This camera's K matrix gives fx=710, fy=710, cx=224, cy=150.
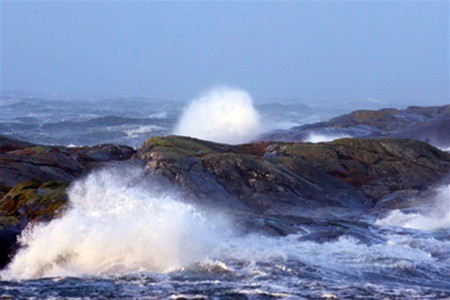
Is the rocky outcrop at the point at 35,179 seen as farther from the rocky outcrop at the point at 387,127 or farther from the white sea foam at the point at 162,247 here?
the rocky outcrop at the point at 387,127

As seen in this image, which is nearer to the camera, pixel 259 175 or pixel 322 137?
pixel 259 175

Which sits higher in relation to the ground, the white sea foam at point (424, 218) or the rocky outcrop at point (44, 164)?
the rocky outcrop at point (44, 164)

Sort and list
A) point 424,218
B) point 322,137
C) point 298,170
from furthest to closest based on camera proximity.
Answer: point 322,137
point 298,170
point 424,218

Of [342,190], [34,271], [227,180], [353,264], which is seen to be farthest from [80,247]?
[342,190]

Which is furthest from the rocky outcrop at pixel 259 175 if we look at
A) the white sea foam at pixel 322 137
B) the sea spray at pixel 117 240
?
the white sea foam at pixel 322 137

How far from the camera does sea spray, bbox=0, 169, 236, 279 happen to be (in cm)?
1238

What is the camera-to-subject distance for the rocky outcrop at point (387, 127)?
110ft

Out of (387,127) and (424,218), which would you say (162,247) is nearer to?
(424,218)

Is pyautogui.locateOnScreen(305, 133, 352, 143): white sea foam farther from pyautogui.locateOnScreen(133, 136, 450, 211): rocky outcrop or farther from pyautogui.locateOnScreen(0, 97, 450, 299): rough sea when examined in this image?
pyautogui.locateOnScreen(0, 97, 450, 299): rough sea

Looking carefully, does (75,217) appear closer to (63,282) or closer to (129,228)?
(129,228)

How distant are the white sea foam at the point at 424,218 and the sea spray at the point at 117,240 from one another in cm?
501

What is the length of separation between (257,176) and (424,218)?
4605 millimetres

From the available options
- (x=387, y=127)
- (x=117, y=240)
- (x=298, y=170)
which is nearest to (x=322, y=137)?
(x=387, y=127)

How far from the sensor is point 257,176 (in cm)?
1959
